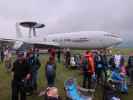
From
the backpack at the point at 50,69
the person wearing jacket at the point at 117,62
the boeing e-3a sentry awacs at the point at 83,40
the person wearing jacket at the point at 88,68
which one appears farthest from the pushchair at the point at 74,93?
the boeing e-3a sentry awacs at the point at 83,40

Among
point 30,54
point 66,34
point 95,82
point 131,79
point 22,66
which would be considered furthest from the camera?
point 66,34

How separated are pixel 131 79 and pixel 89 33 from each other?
29.6 m

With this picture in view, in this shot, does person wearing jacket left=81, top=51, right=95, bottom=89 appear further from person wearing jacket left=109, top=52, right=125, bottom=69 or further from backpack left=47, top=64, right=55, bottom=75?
person wearing jacket left=109, top=52, right=125, bottom=69

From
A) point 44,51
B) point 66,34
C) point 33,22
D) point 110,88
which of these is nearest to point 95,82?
point 110,88

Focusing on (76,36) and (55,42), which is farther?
(55,42)

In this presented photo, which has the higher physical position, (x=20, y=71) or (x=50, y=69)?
(x=20, y=71)

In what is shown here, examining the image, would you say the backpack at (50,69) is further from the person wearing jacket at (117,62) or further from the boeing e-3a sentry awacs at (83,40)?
the boeing e-3a sentry awacs at (83,40)

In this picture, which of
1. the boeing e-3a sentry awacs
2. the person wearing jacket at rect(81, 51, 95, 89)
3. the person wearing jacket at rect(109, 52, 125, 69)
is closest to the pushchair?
the person wearing jacket at rect(81, 51, 95, 89)

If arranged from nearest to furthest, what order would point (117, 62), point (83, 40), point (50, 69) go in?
1. point (50, 69)
2. point (117, 62)
3. point (83, 40)

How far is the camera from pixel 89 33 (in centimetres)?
4391

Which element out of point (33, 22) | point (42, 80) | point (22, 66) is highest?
point (33, 22)

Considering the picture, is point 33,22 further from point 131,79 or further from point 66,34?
point 131,79

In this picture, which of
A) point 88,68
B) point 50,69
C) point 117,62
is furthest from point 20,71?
point 117,62

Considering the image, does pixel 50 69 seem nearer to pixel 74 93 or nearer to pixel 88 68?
pixel 88 68
